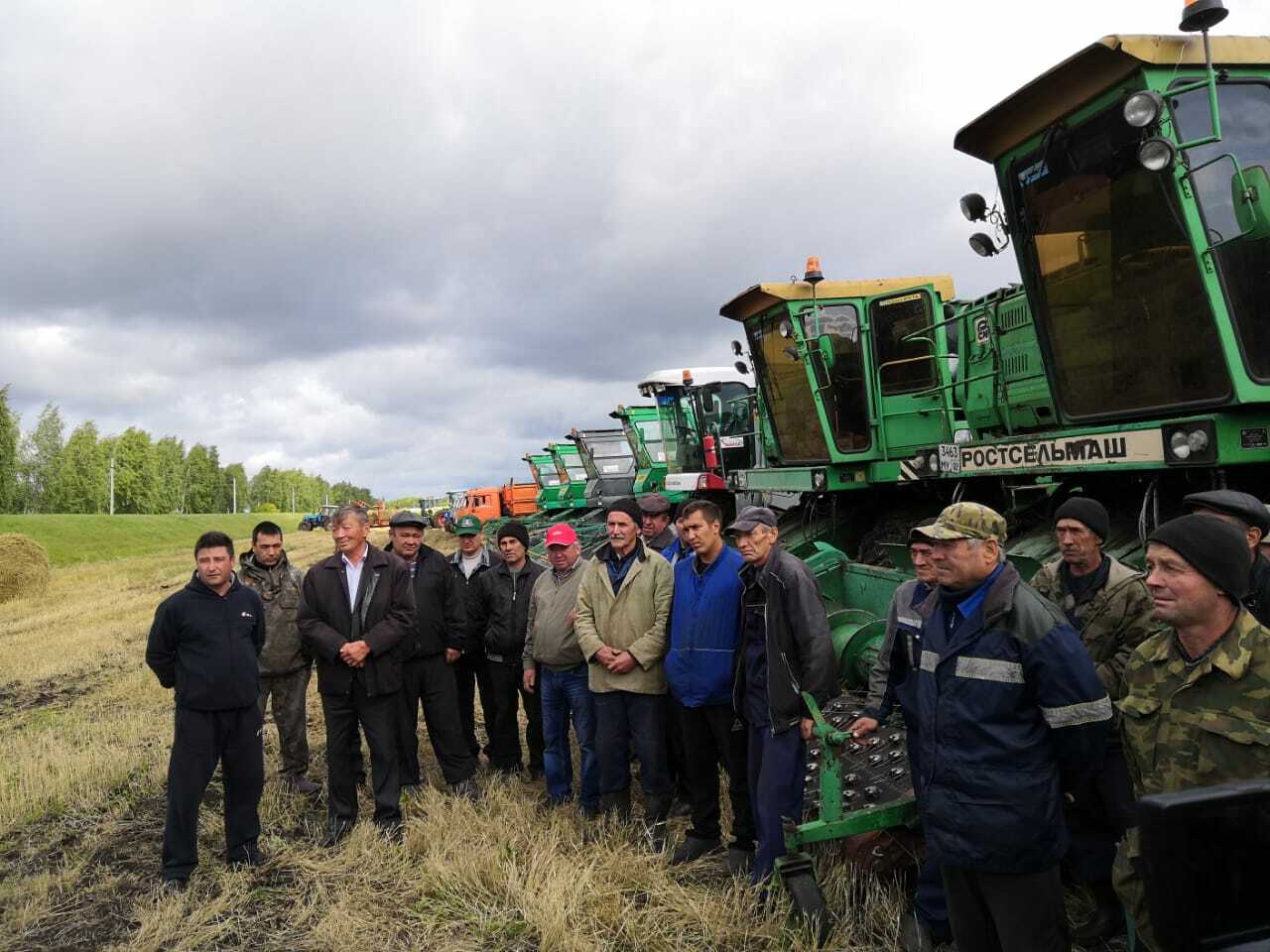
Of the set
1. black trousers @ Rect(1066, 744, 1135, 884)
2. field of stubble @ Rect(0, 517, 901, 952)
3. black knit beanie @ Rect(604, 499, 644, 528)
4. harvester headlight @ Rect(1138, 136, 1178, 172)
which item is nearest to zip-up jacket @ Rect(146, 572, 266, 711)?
field of stubble @ Rect(0, 517, 901, 952)

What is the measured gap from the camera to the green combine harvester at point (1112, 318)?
173 inches

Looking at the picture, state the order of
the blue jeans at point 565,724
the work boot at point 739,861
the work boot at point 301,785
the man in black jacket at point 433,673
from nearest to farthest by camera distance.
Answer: the work boot at point 739,861 < the blue jeans at point 565,724 < the man in black jacket at point 433,673 < the work boot at point 301,785

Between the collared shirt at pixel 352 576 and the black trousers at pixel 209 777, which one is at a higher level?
the collared shirt at pixel 352 576

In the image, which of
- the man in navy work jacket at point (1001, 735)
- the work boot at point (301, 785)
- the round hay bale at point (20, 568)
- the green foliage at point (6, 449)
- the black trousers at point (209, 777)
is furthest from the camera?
the green foliage at point (6, 449)

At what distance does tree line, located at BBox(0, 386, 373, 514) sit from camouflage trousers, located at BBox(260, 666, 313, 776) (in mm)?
53882

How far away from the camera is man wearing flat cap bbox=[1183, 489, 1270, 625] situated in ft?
9.86

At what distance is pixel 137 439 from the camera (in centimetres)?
8394

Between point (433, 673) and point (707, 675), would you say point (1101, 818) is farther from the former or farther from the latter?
point (433, 673)

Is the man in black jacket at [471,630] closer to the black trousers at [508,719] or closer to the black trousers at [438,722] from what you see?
the black trousers at [508,719]

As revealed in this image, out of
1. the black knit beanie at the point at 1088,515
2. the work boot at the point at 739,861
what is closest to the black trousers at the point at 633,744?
the work boot at the point at 739,861

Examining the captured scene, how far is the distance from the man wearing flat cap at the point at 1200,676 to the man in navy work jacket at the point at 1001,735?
0.56 ft

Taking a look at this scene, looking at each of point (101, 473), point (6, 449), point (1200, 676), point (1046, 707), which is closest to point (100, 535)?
point (6, 449)

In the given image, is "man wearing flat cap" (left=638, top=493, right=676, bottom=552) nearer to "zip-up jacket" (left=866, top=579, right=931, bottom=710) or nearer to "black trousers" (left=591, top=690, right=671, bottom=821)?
"black trousers" (left=591, top=690, right=671, bottom=821)

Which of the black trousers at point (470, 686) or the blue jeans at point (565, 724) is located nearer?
the blue jeans at point (565, 724)
